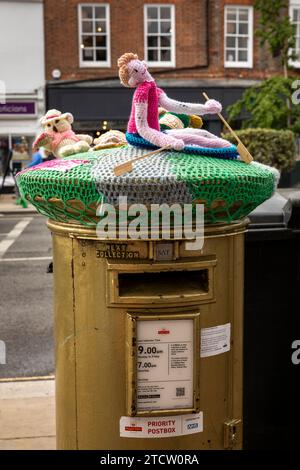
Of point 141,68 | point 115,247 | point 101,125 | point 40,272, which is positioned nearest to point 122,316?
point 115,247

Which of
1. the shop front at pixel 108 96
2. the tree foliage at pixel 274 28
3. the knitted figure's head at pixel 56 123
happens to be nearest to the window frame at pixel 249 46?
the shop front at pixel 108 96

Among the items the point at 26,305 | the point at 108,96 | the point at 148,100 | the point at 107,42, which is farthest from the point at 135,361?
the point at 107,42

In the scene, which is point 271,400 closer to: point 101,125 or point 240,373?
point 240,373

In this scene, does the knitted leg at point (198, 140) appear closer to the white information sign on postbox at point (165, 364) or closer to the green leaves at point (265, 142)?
the white information sign on postbox at point (165, 364)

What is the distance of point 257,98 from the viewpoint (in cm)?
1619

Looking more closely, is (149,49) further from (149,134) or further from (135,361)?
(135,361)

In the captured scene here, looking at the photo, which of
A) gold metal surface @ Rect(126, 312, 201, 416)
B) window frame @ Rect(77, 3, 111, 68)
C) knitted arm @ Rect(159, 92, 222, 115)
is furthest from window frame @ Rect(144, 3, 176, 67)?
gold metal surface @ Rect(126, 312, 201, 416)

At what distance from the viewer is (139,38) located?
19.8 metres

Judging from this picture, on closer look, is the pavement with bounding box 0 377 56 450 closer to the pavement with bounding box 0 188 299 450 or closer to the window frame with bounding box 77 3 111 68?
the pavement with bounding box 0 188 299 450

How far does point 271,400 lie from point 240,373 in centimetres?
80

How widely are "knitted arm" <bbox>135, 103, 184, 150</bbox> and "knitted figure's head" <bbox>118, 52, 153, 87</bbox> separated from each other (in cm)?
10

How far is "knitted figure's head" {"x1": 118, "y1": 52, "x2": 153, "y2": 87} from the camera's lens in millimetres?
2244

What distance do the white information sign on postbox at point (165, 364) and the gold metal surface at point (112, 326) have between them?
48mm

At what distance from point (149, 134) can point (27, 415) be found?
257 cm
